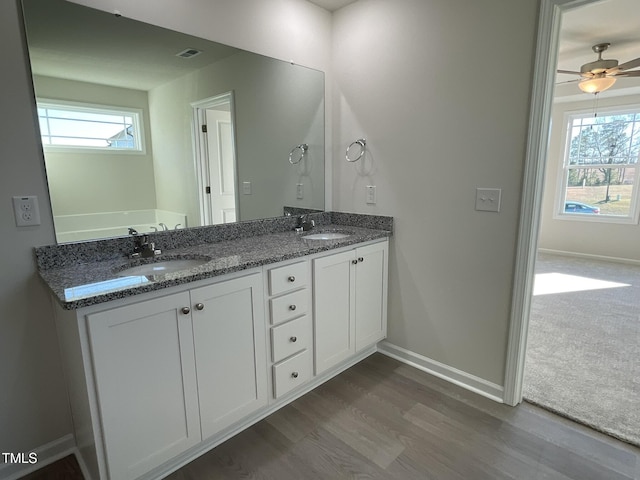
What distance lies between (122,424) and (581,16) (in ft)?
12.4

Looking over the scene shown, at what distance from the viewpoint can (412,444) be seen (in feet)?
5.61

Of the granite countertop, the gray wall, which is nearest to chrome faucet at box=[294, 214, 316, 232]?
the granite countertop

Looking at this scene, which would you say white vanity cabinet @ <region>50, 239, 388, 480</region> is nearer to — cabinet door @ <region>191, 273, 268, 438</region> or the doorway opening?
cabinet door @ <region>191, 273, 268, 438</region>

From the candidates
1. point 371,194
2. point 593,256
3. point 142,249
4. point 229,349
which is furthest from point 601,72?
point 142,249

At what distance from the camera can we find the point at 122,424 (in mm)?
1305

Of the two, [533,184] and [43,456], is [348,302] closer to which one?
[533,184]

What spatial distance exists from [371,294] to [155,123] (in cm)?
164

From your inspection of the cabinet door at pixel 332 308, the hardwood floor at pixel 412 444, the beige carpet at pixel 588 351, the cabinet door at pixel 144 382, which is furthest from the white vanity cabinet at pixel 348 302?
the beige carpet at pixel 588 351

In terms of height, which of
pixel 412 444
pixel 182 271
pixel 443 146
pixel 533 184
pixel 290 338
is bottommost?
pixel 412 444

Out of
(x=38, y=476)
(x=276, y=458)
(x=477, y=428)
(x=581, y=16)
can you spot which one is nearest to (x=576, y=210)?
(x=581, y=16)

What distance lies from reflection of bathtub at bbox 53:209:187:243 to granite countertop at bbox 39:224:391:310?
0.42 feet

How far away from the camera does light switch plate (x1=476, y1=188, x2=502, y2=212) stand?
6.24 ft

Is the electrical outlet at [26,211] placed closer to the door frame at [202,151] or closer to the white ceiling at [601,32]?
the door frame at [202,151]

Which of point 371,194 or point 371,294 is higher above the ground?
point 371,194
